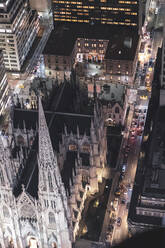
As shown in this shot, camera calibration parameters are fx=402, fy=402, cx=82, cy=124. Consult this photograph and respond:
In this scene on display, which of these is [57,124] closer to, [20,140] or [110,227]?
[20,140]

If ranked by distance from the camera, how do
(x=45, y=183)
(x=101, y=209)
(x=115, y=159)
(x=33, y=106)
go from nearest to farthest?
(x=45, y=183) → (x=101, y=209) → (x=115, y=159) → (x=33, y=106)

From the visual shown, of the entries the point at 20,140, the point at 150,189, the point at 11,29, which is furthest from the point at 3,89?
the point at 150,189

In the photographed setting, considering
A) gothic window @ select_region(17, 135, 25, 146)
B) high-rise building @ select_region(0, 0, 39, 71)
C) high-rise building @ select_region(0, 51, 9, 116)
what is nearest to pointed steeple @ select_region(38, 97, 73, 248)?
gothic window @ select_region(17, 135, 25, 146)

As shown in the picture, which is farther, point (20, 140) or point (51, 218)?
point (20, 140)

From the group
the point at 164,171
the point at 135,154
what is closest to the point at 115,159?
the point at 135,154

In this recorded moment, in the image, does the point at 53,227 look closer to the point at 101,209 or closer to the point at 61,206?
the point at 61,206

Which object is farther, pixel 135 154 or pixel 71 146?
pixel 135 154

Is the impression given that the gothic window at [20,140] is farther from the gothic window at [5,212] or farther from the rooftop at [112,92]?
the rooftop at [112,92]

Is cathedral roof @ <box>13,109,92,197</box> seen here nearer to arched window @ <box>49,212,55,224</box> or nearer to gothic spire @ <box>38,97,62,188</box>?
arched window @ <box>49,212,55,224</box>
